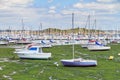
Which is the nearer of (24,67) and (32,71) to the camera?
(32,71)

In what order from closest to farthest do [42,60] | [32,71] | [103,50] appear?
[32,71], [42,60], [103,50]

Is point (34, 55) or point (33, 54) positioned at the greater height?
point (33, 54)

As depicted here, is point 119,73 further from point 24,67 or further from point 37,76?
point 24,67

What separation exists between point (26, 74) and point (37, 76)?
290 cm

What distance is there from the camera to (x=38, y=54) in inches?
3115

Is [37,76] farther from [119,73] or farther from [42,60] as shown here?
[42,60]

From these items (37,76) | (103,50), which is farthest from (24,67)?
(103,50)

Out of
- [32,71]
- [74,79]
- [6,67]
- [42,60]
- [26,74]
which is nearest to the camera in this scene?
[74,79]

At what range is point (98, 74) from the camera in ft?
178

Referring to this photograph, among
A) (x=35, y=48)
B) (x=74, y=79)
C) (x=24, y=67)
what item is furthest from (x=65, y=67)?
(x=35, y=48)

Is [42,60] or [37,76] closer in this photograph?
[37,76]

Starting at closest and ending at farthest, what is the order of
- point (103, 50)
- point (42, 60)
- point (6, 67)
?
point (6, 67) < point (42, 60) < point (103, 50)

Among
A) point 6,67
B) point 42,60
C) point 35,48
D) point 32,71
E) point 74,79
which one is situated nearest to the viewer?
point 74,79

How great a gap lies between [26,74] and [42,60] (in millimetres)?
23131
